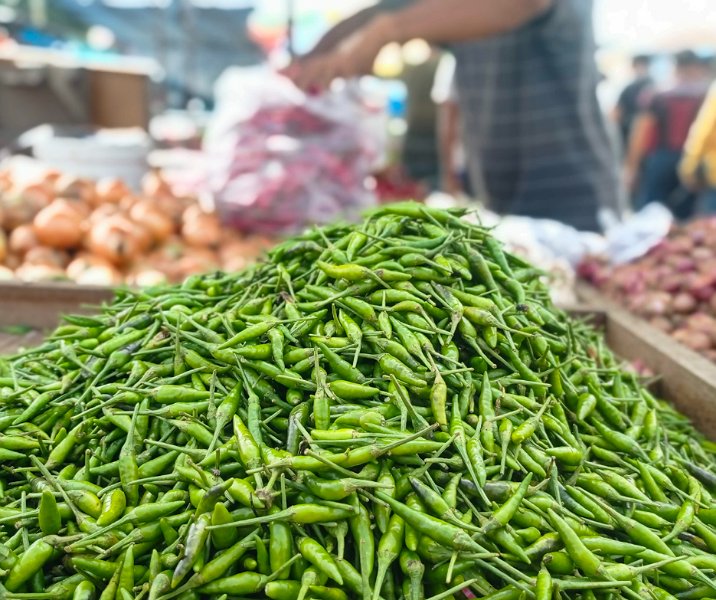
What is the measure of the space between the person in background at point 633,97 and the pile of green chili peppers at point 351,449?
9.31 meters

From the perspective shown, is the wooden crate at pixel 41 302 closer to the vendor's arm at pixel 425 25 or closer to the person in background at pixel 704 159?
the vendor's arm at pixel 425 25

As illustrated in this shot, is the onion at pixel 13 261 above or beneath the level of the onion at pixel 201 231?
beneath

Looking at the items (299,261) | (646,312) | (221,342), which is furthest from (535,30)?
(221,342)

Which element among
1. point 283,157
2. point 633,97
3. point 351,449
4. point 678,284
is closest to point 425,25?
point 283,157

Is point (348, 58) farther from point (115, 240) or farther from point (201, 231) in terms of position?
point (115, 240)

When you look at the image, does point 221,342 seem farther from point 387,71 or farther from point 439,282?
point 387,71

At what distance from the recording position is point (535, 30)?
15.6ft

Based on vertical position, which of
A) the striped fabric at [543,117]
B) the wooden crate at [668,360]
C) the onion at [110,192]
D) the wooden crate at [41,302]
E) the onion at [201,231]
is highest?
A: the striped fabric at [543,117]

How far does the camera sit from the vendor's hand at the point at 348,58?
13.4ft

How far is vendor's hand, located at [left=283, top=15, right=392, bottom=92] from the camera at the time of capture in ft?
13.4

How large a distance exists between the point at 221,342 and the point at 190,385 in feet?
0.46

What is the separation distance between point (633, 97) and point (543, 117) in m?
6.24

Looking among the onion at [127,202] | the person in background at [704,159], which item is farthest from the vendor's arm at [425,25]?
the person in background at [704,159]

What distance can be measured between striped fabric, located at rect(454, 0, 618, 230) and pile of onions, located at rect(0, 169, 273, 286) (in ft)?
6.79
